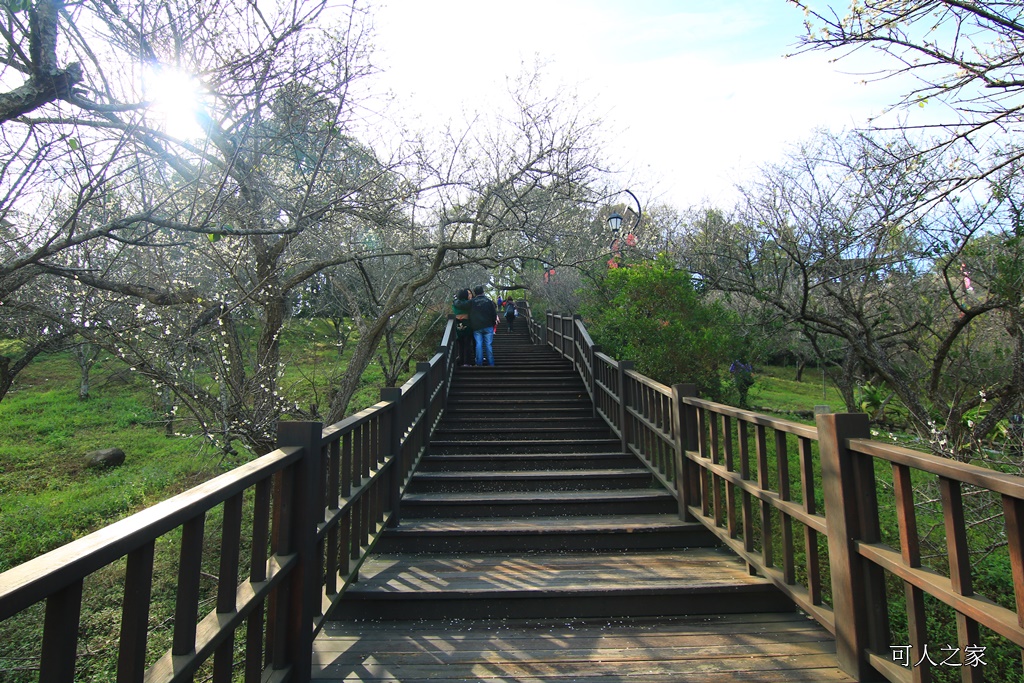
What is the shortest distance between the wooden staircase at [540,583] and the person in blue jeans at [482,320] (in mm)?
4713

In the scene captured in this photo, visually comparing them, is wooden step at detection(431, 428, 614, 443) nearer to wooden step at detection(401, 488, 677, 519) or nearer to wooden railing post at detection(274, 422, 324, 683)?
wooden step at detection(401, 488, 677, 519)

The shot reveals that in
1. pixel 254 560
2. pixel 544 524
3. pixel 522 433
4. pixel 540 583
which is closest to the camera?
pixel 254 560

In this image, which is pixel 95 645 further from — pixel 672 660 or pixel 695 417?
pixel 695 417

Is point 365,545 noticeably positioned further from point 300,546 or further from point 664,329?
point 664,329

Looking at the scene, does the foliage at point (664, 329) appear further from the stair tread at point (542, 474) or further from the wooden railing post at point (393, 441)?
the wooden railing post at point (393, 441)

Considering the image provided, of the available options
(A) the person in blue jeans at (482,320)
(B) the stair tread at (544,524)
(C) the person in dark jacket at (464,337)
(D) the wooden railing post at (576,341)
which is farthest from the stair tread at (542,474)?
(A) the person in blue jeans at (482,320)

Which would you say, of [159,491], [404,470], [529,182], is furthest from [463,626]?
[159,491]

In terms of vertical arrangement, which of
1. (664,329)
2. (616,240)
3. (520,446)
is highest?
(616,240)

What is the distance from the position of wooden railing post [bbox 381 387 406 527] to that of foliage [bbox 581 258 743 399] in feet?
15.8

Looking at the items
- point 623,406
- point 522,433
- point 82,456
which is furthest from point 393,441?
point 82,456

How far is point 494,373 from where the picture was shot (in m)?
10.1

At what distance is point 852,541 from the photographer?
2254 millimetres

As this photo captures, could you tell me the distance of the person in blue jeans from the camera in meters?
10.5

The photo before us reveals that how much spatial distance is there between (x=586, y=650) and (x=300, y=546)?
60.6 inches
